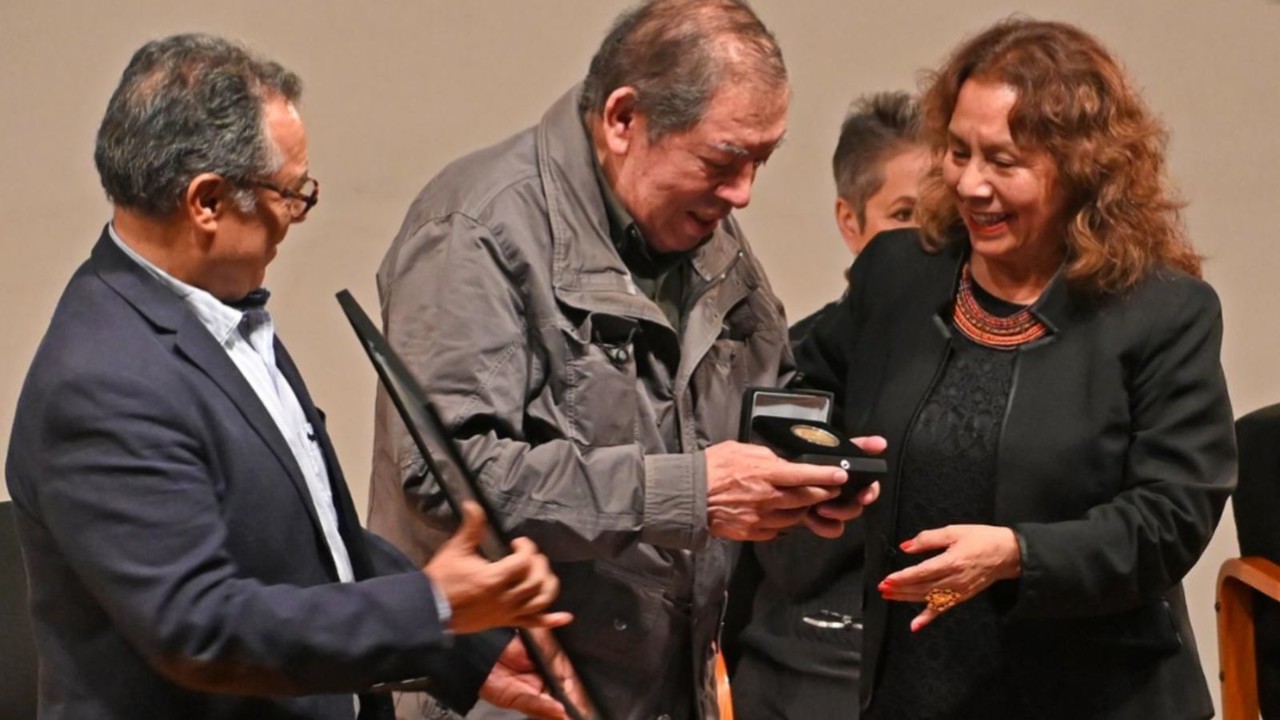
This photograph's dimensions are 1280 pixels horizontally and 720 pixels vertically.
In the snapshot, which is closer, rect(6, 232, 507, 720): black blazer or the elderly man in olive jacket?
rect(6, 232, 507, 720): black blazer

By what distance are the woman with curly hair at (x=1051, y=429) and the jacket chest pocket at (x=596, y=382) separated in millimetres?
382

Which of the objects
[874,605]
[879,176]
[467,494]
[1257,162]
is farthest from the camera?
[1257,162]

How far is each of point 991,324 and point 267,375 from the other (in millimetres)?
970

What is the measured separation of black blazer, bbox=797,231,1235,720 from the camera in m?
2.14

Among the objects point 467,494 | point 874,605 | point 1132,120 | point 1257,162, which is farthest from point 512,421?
point 1257,162

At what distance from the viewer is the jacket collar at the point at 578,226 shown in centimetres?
209

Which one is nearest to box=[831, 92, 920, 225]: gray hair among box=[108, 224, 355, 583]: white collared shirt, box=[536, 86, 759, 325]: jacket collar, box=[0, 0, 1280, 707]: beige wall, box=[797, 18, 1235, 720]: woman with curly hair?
box=[0, 0, 1280, 707]: beige wall

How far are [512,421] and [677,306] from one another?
347 mm

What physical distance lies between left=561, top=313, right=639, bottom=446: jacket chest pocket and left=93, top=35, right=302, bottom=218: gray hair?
19.5 inches

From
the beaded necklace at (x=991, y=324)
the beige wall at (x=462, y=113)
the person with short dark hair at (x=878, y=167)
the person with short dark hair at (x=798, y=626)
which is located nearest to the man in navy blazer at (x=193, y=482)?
the beaded necklace at (x=991, y=324)

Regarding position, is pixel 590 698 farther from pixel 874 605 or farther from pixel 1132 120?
pixel 1132 120

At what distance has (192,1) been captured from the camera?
11.8 feet

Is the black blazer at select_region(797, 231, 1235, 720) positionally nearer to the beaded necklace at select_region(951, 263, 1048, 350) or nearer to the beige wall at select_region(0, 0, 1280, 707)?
the beaded necklace at select_region(951, 263, 1048, 350)

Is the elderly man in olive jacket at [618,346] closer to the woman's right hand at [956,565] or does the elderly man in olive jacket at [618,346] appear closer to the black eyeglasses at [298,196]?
the woman's right hand at [956,565]
